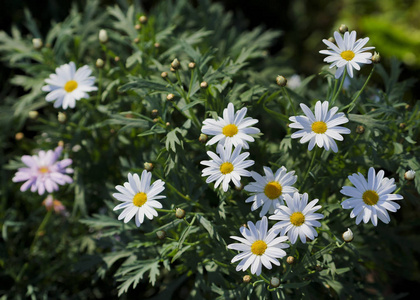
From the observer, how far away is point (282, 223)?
1.33 m

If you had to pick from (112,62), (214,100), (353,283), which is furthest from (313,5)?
(353,283)

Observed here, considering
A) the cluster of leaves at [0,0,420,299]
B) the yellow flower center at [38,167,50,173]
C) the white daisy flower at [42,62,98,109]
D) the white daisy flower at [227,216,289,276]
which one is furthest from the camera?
the yellow flower center at [38,167,50,173]

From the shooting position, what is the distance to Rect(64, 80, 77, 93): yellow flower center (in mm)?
1743

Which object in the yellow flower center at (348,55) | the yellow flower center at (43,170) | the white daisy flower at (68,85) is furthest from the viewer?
the yellow flower center at (43,170)

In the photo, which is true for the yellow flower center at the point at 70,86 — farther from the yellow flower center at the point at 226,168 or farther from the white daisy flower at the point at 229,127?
the yellow flower center at the point at 226,168

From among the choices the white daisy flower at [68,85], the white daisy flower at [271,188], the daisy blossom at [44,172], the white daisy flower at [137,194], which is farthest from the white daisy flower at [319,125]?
the daisy blossom at [44,172]

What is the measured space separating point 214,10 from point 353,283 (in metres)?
1.74

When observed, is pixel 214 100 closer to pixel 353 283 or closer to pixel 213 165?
pixel 213 165

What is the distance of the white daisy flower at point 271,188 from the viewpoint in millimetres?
1411

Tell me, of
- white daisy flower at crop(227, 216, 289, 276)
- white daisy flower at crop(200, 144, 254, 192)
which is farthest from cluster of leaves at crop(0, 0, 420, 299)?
white daisy flower at crop(200, 144, 254, 192)

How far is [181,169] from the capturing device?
1.71 metres

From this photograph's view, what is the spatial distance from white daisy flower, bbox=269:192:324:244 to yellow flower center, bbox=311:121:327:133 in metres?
0.22

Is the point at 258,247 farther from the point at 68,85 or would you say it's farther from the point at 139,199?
the point at 68,85

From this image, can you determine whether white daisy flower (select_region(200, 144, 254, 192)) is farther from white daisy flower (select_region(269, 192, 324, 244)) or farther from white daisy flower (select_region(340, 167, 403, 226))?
white daisy flower (select_region(340, 167, 403, 226))
